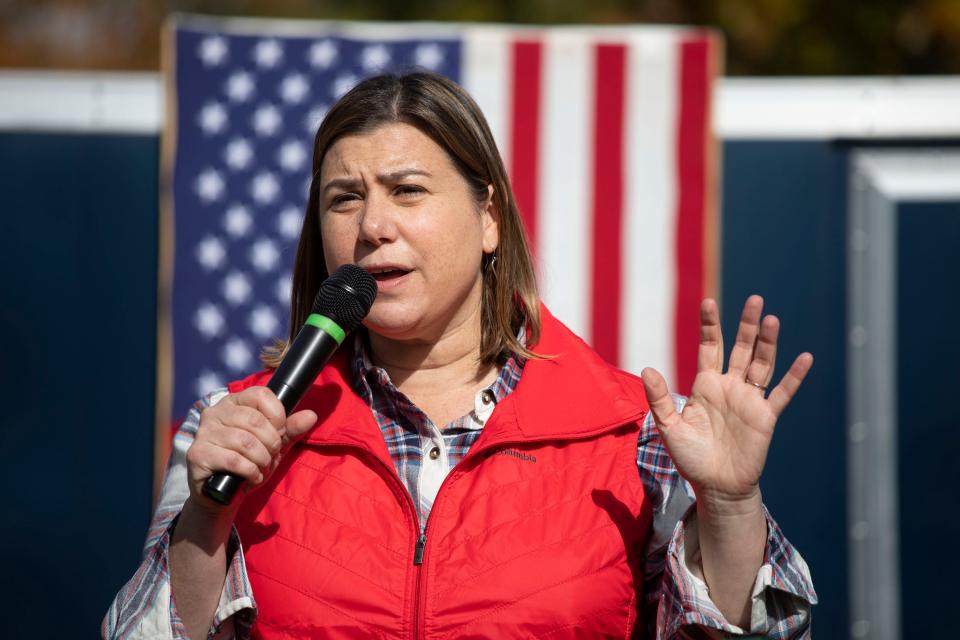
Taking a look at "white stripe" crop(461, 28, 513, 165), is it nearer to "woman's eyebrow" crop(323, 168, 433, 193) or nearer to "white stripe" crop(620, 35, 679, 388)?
"white stripe" crop(620, 35, 679, 388)

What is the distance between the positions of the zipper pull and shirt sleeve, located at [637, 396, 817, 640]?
0.48m

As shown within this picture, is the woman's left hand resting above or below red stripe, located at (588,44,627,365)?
below

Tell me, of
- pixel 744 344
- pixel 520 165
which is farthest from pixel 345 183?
pixel 520 165

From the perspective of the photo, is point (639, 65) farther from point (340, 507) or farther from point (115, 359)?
point (340, 507)

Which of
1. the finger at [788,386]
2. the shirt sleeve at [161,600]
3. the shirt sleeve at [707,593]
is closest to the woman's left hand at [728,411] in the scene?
the finger at [788,386]

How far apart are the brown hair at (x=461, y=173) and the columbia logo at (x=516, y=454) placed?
0.31 metres

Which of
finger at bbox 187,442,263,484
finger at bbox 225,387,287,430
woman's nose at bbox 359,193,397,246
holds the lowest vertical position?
finger at bbox 187,442,263,484

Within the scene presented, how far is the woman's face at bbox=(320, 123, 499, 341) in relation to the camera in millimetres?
2227

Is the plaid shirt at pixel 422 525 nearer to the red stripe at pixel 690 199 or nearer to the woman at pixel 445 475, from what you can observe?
the woman at pixel 445 475

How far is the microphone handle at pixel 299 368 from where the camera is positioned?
1.83 meters

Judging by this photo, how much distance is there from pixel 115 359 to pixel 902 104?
3.72 meters

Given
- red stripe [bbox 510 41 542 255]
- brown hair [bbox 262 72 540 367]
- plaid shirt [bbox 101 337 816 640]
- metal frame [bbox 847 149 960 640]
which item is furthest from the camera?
red stripe [bbox 510 41 542 255]

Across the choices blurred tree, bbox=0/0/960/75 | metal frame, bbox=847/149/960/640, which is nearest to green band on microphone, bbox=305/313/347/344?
metal frame, bbox=847/149/960/640

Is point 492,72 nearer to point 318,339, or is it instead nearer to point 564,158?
point 564,158
